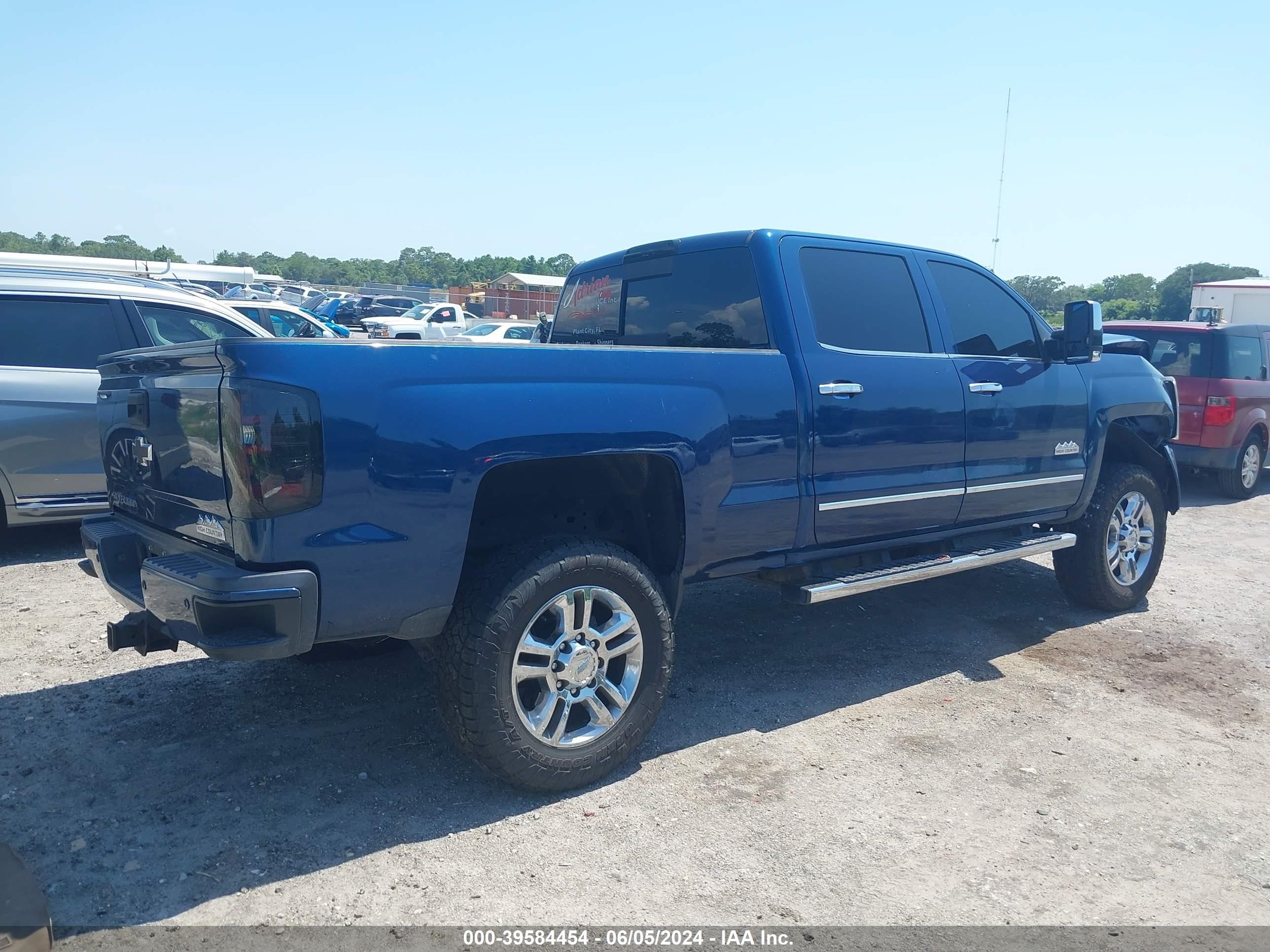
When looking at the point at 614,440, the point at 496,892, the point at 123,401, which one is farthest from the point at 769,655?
the point at 123,401

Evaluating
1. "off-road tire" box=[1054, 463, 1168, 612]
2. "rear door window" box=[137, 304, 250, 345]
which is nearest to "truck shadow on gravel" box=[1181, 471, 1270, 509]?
"off-road tire" box=[1054, 463, 1168, 612]

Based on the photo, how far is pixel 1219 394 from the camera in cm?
1039

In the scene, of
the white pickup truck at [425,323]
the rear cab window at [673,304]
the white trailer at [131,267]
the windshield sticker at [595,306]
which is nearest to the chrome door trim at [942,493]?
the rear cab window at [673,304]

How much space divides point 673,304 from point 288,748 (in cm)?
269

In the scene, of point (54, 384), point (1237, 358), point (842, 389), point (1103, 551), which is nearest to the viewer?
point (842, 389)

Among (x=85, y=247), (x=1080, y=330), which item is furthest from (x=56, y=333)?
(x=85, y=247)

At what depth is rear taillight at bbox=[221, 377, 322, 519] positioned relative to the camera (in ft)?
9.73

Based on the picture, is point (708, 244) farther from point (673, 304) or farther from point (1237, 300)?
point (1237, 300)

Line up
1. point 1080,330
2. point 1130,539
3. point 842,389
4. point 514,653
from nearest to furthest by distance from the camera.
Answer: point 514,653 → point 842,389 → point 1080,330 → point 1130,539

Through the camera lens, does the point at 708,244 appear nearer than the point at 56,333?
Yes

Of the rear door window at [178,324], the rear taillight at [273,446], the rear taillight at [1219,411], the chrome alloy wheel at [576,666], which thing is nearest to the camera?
the rear taillight at [273,446]

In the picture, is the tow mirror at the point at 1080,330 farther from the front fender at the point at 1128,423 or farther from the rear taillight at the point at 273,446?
the rear taillight at the point at 273,446

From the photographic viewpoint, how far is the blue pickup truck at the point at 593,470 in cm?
304

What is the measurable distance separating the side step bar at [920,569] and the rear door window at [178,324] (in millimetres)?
4643
